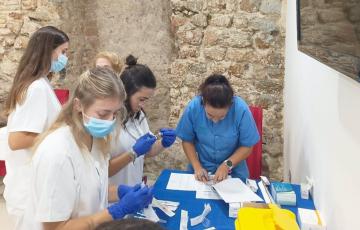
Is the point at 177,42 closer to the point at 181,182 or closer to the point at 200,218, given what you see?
the point at 181,182

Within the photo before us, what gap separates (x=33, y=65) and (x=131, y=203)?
975mm

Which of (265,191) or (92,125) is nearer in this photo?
(92,125)

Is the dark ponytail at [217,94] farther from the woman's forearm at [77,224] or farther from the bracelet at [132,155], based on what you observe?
the woman's forearm at [77,224]

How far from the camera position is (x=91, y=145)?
1.41m

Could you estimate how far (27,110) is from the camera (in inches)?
69.7

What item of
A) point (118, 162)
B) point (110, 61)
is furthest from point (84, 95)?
point (110, 61)

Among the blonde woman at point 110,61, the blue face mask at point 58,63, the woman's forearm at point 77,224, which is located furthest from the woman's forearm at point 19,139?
the blonde woman at point 110,61

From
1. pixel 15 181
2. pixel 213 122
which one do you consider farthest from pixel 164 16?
pixel 15 181

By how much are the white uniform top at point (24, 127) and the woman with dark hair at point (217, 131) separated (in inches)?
32.7

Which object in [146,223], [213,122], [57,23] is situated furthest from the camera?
[57,23]

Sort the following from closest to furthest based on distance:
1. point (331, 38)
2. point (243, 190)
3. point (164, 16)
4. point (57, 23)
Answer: point (331, 38) → point (243, 190) → point (57, 23) → point (164, 16)

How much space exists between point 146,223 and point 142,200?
0.66 metres

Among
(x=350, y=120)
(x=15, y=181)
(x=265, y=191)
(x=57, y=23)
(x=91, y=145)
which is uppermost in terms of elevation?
(x=57, y=23)

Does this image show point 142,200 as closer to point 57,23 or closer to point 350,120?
point 350,120
